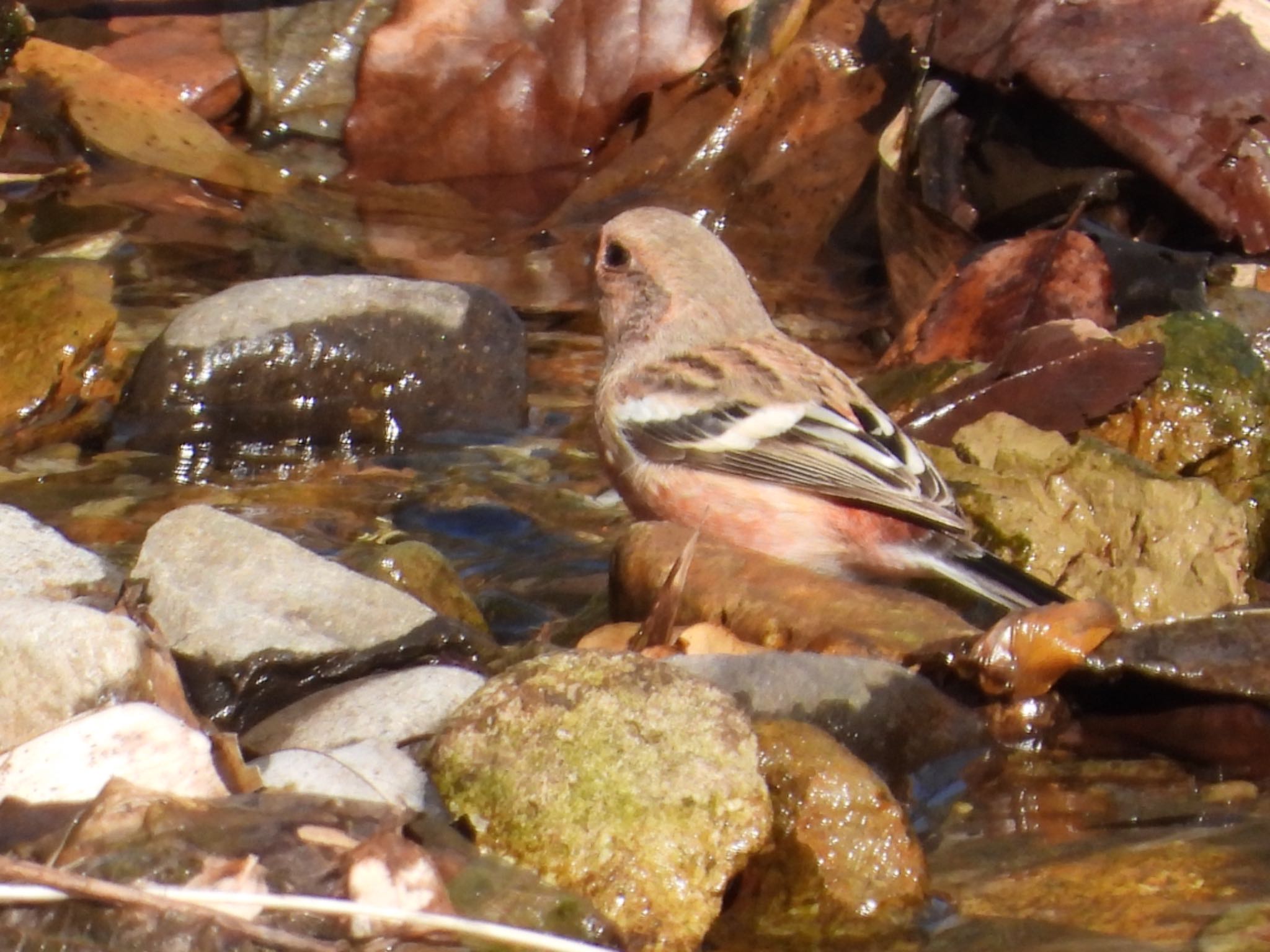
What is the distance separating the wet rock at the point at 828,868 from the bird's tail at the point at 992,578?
1.13 m

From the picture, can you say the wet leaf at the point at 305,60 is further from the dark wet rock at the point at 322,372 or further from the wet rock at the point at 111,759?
the wet rock at the point at 111,759

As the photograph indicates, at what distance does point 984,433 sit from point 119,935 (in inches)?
132

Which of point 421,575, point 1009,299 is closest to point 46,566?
point 421,575

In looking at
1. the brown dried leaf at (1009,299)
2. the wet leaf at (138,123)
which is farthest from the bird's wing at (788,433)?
the wet leaf at (138,123)

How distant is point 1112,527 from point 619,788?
226cm

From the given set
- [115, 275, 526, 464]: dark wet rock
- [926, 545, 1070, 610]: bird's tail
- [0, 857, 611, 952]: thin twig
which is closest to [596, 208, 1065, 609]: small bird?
[926, 545, 1070, 610]: bird's tail

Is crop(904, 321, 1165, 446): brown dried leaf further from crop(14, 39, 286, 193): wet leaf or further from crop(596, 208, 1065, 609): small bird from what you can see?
crop(14, 39, 286, 193): wet leaf

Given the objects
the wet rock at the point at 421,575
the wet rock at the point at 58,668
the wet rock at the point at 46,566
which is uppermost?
the wet rock at the point at 58,668

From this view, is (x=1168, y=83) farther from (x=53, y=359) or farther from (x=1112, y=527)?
(x=53, y=359)

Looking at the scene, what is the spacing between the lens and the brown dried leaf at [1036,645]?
3.96 metres

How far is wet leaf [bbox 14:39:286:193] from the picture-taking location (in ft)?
31.3

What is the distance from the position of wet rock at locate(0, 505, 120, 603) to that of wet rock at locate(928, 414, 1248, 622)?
92.1 inches

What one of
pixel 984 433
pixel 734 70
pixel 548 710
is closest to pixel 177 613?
pixel 548 710

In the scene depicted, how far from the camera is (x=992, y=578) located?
183 inches
